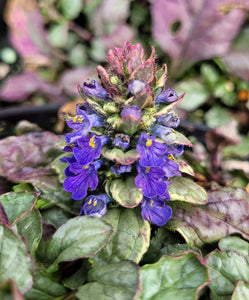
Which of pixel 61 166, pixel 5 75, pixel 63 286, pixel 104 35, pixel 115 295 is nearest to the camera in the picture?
pixel 115 295

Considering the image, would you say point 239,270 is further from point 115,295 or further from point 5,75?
point 5,75

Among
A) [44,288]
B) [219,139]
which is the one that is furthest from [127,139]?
[219,139]

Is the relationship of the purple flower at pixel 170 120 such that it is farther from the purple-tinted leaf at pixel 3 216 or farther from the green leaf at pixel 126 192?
the purple-tinted leaf at pixel 3 216

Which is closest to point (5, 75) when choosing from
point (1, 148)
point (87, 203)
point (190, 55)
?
point (190, 55)

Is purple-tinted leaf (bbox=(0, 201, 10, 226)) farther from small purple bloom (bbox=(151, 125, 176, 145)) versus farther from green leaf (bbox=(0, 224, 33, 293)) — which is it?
small purple bloom (bbox=(151, 125, 176, 145))

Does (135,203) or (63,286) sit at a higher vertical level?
(135,203)

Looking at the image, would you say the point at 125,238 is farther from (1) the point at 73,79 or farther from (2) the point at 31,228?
(1) the point at 73,79
